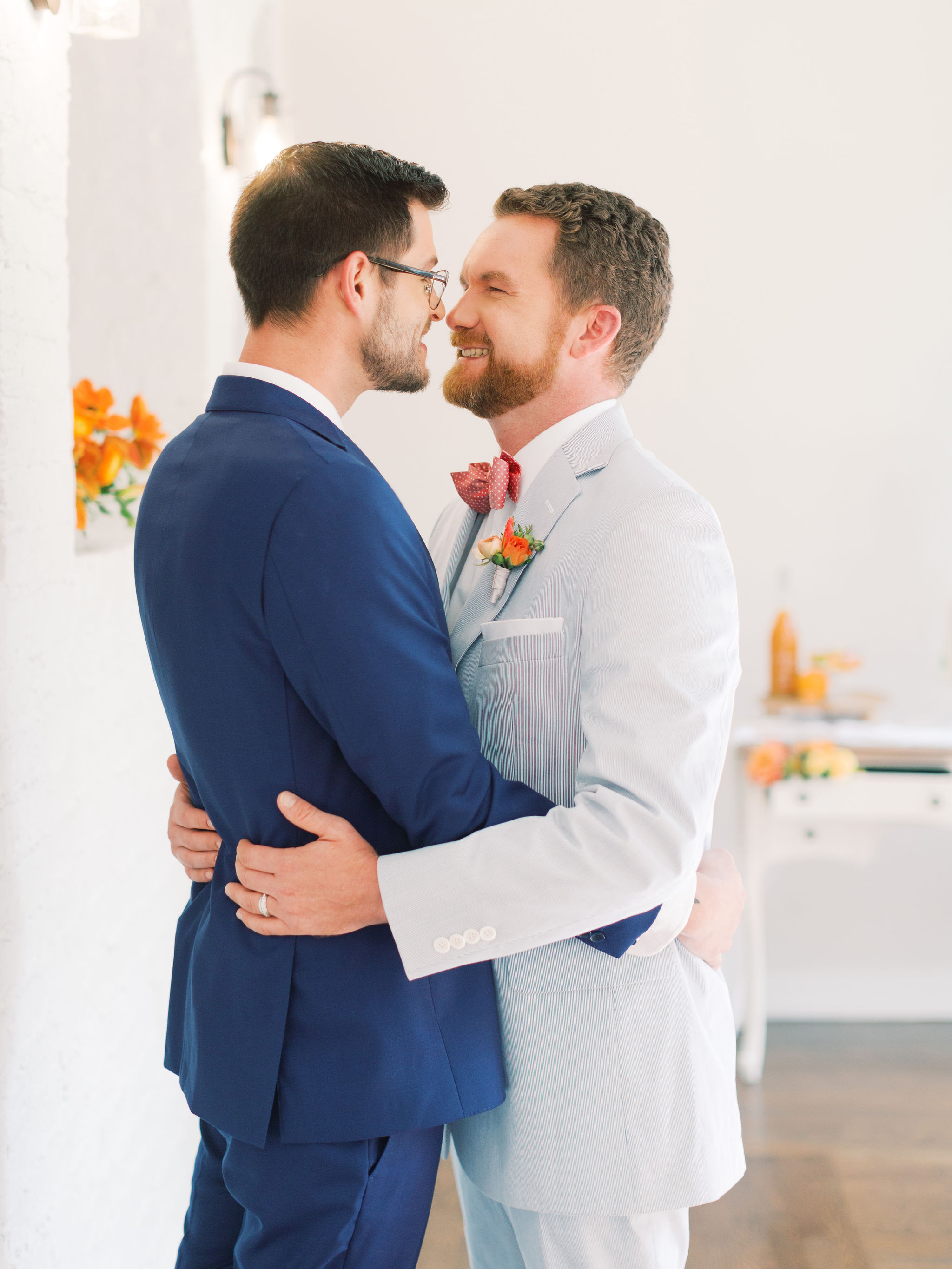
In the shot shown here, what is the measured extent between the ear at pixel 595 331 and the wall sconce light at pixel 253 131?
164 cm

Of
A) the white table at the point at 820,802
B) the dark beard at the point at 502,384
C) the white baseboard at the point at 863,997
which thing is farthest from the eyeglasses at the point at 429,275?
the white baseboard at the point at 863,997

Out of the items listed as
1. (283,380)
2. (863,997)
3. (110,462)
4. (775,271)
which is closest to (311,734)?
(283,380)

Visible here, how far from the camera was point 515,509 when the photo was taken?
1345 millimetres

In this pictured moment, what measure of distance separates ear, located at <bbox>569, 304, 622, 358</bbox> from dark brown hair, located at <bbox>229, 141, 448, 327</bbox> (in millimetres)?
316

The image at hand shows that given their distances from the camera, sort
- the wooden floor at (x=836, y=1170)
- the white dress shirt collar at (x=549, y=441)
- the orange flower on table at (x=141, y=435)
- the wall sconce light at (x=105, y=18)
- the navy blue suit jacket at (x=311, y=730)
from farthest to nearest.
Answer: the wooden floor at (x=836, y=1170) < the orange flower on table at (x=141, y=435) < the wall sconce light at (x=105, y=18) < the white dress shirt collar at (x=549, y=441) < the navy blue suit jacket at (x=311, y=730)

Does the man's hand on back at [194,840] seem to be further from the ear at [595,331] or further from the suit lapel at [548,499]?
the ear at [595,331]

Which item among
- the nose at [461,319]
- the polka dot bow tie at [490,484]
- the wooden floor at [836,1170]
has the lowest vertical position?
the wooden floor at [836,1170]

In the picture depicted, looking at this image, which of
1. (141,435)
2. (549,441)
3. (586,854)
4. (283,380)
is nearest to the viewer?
(586,854)

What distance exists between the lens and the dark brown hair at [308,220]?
1122mm

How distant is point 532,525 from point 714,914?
0.51m

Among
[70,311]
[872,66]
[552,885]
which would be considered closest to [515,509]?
[552,885]

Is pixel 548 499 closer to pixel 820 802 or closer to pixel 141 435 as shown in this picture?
pixel 141 435

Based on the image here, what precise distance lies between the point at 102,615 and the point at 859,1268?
205 centimetres

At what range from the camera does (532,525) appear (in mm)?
1270
